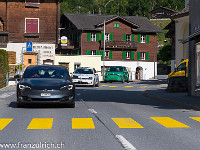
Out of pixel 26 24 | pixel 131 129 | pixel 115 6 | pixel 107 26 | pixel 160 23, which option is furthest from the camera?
pixel 160 23

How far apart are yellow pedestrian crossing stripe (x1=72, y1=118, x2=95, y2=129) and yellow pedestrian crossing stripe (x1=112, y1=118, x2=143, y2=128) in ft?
2.16

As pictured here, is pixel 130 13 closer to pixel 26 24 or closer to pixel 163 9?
pixel 163 9

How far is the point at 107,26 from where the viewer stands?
7350 centimetres

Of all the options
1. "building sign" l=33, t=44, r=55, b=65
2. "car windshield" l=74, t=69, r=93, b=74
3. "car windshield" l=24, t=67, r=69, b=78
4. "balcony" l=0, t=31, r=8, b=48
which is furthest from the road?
"balcony" l=0, t=31, r=8, b=48

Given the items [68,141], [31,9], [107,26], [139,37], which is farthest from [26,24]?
[68,141]

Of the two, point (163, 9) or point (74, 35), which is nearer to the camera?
point (74, 35)

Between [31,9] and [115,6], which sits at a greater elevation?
[115,6]

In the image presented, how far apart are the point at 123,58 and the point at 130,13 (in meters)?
76.6

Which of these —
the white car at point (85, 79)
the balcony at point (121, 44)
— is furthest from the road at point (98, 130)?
the balcony at point (121, 44)

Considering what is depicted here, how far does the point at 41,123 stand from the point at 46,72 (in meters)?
5.35

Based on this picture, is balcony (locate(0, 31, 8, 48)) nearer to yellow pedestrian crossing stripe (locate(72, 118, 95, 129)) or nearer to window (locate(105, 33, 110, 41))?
window (locate(105, 33, 110, 41))

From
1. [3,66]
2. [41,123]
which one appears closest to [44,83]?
[41,123]

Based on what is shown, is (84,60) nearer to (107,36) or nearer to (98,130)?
(107,36)

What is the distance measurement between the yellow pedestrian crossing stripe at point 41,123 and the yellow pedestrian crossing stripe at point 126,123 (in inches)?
65.0
